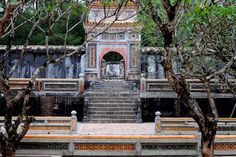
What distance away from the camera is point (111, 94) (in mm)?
19641

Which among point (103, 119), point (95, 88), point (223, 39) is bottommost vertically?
point (103, 119)

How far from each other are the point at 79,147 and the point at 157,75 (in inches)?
642

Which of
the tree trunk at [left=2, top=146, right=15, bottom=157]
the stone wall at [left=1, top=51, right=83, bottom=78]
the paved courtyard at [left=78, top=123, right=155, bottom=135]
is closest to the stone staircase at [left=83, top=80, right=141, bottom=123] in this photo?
the paved courtyard at [left=78, top=123, right=155, bottom=135]

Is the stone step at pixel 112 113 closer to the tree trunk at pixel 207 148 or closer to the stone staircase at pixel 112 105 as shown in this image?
the stone staircase at pixel 112 105

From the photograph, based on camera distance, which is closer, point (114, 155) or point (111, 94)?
point (114, 155)

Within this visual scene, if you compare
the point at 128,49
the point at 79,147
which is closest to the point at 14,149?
the point at 79,147

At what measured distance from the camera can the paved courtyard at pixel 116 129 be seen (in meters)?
14.9

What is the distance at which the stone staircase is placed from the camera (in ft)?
59.2

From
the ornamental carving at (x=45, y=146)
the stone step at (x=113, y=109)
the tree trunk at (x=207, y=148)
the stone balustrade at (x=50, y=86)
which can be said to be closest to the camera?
the tree trunk at (x=207, y=148)

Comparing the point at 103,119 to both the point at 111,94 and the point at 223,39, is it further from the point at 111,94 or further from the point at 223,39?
the point at 223,39

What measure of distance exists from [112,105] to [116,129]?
121 inches

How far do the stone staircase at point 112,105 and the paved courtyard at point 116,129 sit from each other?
2.28 feet

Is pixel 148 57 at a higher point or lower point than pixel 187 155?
higher

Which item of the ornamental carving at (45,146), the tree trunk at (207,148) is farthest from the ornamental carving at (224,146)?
the ornamental carving at (45,146)
